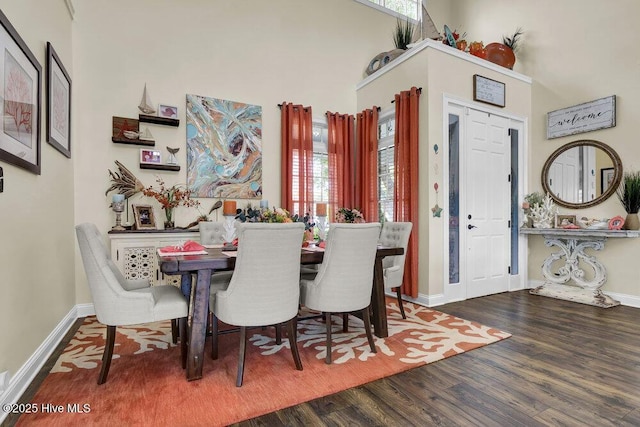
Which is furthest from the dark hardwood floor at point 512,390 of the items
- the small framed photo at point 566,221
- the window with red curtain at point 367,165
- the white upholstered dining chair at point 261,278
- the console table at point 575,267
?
the window with red curtain at point 367,165

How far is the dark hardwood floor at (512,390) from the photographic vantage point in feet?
5.56

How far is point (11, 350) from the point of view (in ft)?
6.25

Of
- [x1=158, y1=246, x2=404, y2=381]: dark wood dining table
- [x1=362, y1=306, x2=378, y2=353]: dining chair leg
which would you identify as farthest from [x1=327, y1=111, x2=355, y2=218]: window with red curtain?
[x1=158, y1=246, x2=404, y2=381]: dark wood dining table

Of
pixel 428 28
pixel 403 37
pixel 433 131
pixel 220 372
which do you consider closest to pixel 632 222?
pixel 433 131

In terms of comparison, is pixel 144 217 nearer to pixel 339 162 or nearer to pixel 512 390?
pixel 339 162

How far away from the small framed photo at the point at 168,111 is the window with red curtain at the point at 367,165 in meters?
2.52

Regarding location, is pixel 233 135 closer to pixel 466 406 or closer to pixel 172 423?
pixel 172 423

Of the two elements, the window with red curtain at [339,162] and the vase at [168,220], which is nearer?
the vase at [168,220]

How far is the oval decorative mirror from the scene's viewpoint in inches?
159

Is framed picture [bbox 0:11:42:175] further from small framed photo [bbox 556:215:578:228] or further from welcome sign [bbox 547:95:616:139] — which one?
welcome sign [bbox 547:95:616:139]

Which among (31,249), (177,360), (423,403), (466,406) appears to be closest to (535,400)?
(466,406)

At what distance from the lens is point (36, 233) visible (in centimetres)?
235

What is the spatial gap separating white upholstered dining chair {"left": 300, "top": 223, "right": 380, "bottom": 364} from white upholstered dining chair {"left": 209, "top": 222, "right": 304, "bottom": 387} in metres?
0.27

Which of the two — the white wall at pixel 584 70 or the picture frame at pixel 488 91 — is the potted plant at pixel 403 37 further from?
the white wall at pixel 584 70
